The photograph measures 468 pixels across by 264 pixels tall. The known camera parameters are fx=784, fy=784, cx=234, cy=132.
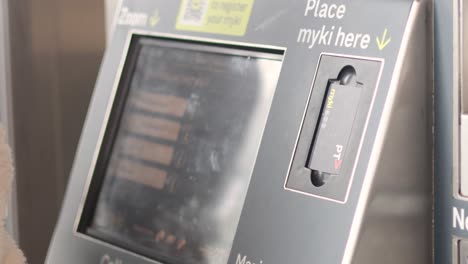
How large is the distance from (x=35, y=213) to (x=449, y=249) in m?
0.83

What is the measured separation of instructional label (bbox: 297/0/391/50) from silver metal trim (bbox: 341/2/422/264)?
0.03 metres

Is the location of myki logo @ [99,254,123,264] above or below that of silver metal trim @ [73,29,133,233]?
below

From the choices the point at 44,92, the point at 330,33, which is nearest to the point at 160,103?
the point at 330,33

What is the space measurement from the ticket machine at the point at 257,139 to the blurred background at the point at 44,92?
34 cm

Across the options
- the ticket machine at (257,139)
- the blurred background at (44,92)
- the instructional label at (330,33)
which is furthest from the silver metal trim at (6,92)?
the instructional label at (330,33)

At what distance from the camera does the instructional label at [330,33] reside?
76 centimetres

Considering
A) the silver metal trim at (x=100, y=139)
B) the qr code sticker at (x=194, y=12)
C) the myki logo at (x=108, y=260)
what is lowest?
the myki logo at (x=108, y=260)

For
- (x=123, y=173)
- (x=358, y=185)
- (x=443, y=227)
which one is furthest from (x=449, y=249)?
(x=123, y=173)

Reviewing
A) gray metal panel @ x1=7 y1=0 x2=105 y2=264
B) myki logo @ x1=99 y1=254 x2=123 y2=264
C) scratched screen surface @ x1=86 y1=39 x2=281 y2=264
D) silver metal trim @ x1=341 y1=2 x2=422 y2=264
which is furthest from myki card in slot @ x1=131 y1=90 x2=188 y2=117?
gray metal panel @ x1=7 y1=0 x2=105 y2=264

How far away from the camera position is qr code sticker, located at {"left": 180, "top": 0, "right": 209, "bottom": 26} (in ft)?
3.06

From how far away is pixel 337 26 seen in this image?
78 centimetres

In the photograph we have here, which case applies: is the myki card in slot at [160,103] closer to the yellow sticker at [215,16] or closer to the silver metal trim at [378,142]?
the yellow sticker at [215,16]

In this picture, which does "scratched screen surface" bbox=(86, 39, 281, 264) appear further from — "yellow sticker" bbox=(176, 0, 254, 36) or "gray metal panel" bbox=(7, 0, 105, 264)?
"gray metal panel" bbox=(7, 0, 105, 264)

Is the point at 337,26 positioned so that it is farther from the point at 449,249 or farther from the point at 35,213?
the point at 35,213
